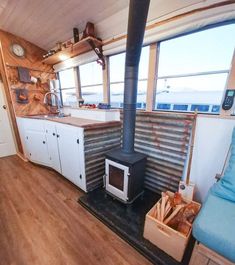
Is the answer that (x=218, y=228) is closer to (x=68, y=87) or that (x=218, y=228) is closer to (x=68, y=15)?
(x=68, y=15)

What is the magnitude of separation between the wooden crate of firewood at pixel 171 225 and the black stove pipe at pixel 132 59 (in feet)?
2.26

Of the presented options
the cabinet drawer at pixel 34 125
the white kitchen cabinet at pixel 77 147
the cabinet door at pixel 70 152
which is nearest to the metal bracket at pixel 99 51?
the white kitchen cabinet at pixel 77 147

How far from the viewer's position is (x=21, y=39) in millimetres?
2818

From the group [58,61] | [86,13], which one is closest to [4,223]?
[86,13]

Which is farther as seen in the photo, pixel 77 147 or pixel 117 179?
pixel 77 147

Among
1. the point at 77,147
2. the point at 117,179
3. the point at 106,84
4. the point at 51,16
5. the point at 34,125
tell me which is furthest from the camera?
the point at 34,125

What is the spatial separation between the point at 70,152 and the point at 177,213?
1.45m

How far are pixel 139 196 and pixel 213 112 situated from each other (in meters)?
1.31

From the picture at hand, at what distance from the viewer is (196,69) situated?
1.55 meters

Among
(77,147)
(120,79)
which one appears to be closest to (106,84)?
(120,79)

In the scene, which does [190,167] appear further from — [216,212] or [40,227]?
[40,227]

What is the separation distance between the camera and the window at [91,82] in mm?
2553

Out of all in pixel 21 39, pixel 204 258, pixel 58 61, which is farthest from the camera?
pixel 58 61

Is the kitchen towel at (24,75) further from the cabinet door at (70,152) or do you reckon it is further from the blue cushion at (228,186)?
the blue cushion at (228,186)
